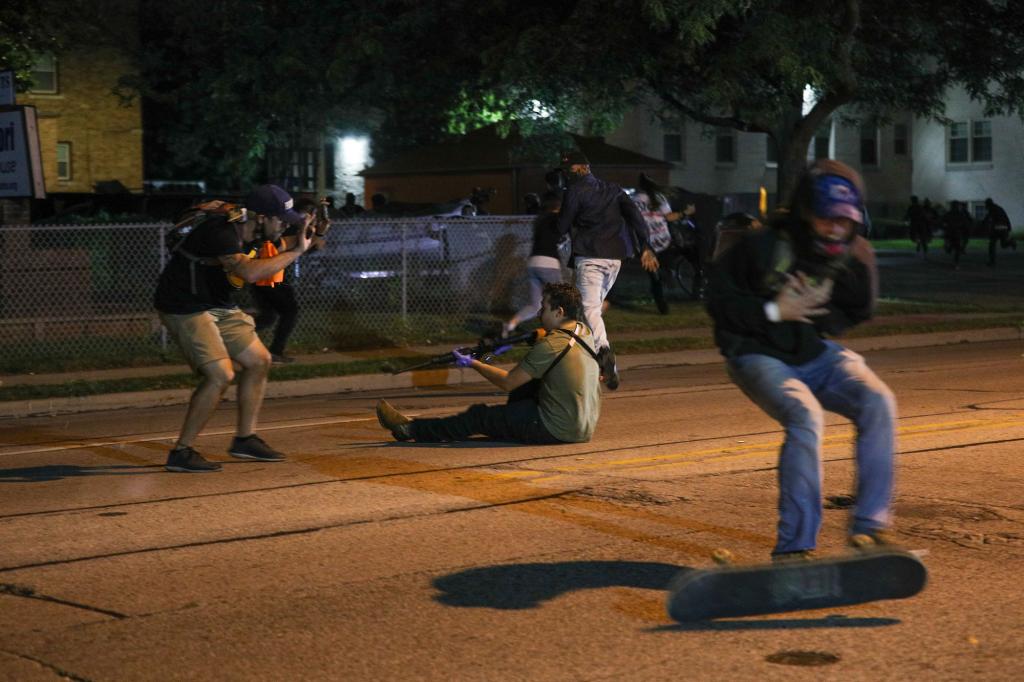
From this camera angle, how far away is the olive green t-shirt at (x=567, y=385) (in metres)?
9.56

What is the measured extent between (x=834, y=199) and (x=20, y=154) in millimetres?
13317

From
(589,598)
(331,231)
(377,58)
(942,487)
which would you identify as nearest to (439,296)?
(331,231)

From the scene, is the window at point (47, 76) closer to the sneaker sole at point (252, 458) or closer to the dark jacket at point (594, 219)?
the dark jacket at point (594, 219)

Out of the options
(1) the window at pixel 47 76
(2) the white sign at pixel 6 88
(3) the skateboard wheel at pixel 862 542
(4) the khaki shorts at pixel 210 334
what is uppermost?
(1) the window at pixel 47 76

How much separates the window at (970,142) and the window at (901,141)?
65.7 inches

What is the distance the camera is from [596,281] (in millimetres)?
13219

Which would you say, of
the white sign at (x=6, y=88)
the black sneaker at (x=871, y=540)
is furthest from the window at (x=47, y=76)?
the black sneaker at (x=871, y=540)

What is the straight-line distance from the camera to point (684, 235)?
75.9 ft

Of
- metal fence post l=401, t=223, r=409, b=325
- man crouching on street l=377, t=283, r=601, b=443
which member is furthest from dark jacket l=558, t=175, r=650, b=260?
metal fence post l=401, t=223, r=409, b=325

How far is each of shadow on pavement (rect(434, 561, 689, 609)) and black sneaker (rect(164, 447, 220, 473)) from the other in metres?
3.30

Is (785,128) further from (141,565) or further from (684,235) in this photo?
(141,565)

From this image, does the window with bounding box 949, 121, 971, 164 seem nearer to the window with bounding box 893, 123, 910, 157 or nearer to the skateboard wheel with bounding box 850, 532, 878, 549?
the window with bounding box 893, 123, 910, 157

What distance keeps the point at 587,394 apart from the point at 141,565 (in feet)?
12.5

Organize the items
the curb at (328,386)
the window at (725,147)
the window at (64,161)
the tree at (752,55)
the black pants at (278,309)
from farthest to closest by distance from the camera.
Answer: the window at (725,147), the window at (64,161), the tree at (752,55), the black pants at (278,309), the curb at (328,386)
